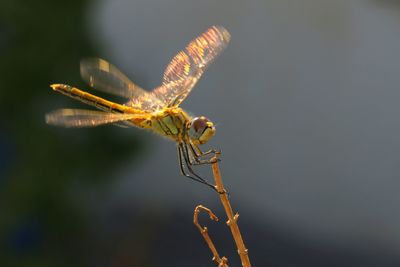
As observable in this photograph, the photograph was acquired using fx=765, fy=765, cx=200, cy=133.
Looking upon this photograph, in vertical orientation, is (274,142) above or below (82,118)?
above

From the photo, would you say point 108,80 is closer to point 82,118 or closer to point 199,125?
point 82,118

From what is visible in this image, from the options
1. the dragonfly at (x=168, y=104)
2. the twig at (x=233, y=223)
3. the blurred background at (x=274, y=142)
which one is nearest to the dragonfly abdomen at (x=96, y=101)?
the dragonfly at (x=168, y=104)

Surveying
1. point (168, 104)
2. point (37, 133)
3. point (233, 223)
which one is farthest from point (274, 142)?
point (233, 223)

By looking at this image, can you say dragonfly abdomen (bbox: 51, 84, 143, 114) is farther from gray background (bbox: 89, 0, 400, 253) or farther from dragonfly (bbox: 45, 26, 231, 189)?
gray background (bbox: 89, 0, 400, 253)

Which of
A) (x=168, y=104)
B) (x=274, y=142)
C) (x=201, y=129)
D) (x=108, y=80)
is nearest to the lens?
(x=201, y=129)

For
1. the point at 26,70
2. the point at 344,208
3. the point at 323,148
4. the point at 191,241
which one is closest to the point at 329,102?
the point at 323,148

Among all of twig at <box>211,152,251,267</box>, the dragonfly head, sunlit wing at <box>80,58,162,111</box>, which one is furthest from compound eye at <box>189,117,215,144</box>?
sunlit wing at <box>80,58,162,111</box>

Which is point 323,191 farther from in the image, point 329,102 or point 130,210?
point 130,210
